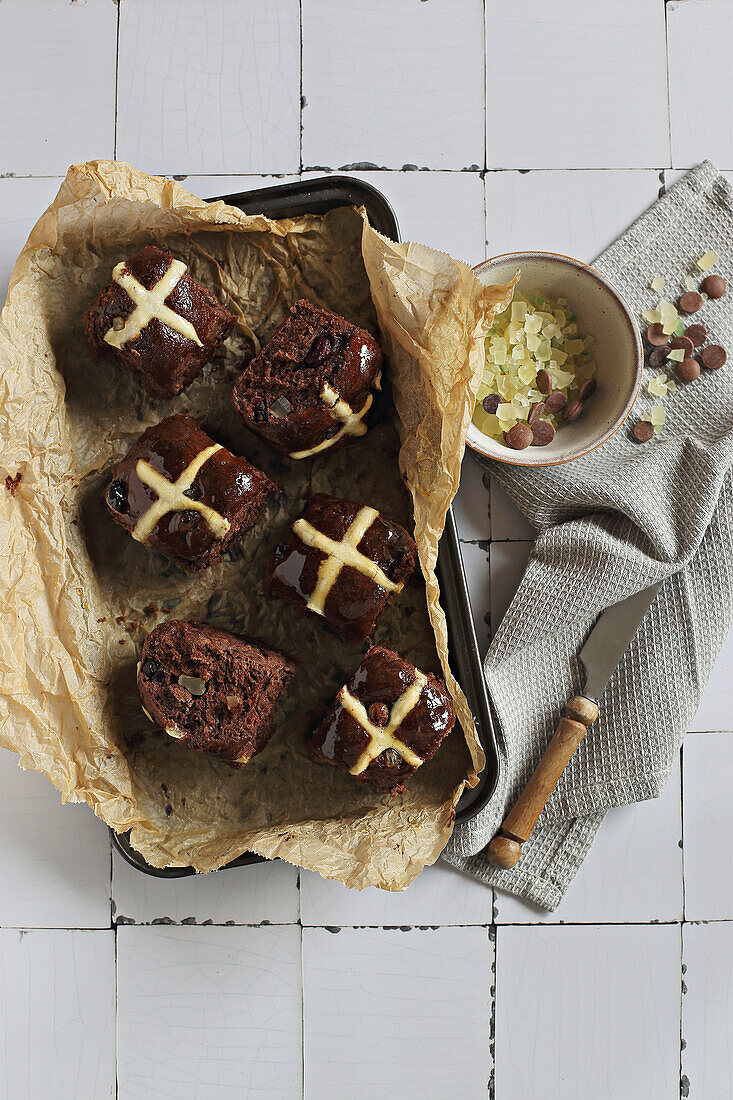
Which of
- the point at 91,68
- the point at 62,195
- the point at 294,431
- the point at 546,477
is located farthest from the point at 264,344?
the point at 91,68

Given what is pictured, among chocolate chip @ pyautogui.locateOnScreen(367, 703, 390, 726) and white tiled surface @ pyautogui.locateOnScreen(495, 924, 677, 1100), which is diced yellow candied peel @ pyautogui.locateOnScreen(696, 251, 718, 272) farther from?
white tiled surface @ pyautogui.locateOnScreen(495, 924, 677, 1100)

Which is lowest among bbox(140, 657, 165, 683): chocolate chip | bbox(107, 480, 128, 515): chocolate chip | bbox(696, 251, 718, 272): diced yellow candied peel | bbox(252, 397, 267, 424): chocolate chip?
bbox(140, 657, 165, 683): chocolate chip

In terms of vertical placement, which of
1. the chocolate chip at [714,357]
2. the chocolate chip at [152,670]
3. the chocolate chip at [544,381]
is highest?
the chocolate chip at [714,357]

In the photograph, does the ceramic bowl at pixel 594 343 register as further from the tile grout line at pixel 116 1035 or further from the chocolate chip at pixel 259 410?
the tile grout line at pixel 116 1035

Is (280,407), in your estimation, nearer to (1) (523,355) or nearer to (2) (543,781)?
(1) (523,355)

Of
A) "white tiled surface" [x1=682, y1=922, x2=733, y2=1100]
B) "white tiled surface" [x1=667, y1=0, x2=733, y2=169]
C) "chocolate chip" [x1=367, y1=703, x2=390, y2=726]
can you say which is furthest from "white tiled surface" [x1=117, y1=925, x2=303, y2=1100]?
"white tiled surface" [x1=667, y1=0, x2=733, y2=169]

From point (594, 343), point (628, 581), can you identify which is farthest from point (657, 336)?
point (628, 581)

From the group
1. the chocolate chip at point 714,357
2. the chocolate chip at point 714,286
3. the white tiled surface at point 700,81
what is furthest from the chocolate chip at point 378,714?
the white tiled surface at point 700,81

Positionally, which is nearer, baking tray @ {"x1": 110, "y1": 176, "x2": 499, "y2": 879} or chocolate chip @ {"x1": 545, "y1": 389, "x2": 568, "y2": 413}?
baking tray @ {"x1": 110, "y1": 176, "x2": 499, "y2": 879}
